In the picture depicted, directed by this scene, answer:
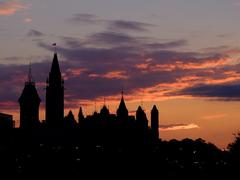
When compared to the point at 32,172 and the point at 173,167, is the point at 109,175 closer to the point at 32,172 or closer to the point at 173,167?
the point at 32,172

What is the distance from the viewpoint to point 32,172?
4291 inches

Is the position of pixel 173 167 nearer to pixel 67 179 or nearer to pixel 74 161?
pixel 74 161

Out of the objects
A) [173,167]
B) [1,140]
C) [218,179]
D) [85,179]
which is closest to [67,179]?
[85,179]

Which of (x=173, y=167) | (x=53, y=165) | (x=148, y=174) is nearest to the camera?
(x=148, y=174)

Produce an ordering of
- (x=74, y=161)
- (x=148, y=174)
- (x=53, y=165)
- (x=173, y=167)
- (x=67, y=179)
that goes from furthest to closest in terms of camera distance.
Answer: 1. (x=173, y=167)
2. (x=74, y=161)
3. (x=53, y=165)
4. (x=148, y=174)
5. (x=67, y=179)

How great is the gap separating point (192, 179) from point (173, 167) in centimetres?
4365

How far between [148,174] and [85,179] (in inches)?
653

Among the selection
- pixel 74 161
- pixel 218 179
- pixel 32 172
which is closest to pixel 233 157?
pixel 218 179

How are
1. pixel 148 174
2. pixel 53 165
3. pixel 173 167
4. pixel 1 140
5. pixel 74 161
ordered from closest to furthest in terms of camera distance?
pixel 148 174 → pixel 53 165 → pixel 74 161 → pixel 173 167 → pixel 1 140

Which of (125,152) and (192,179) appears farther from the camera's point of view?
(125,152)

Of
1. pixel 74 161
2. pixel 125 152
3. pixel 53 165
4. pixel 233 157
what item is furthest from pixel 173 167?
pixel 233 157

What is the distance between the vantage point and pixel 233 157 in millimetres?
103750

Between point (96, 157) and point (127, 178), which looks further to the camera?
point (96, 157)

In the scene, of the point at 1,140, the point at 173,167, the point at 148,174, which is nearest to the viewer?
the point at 148,174
